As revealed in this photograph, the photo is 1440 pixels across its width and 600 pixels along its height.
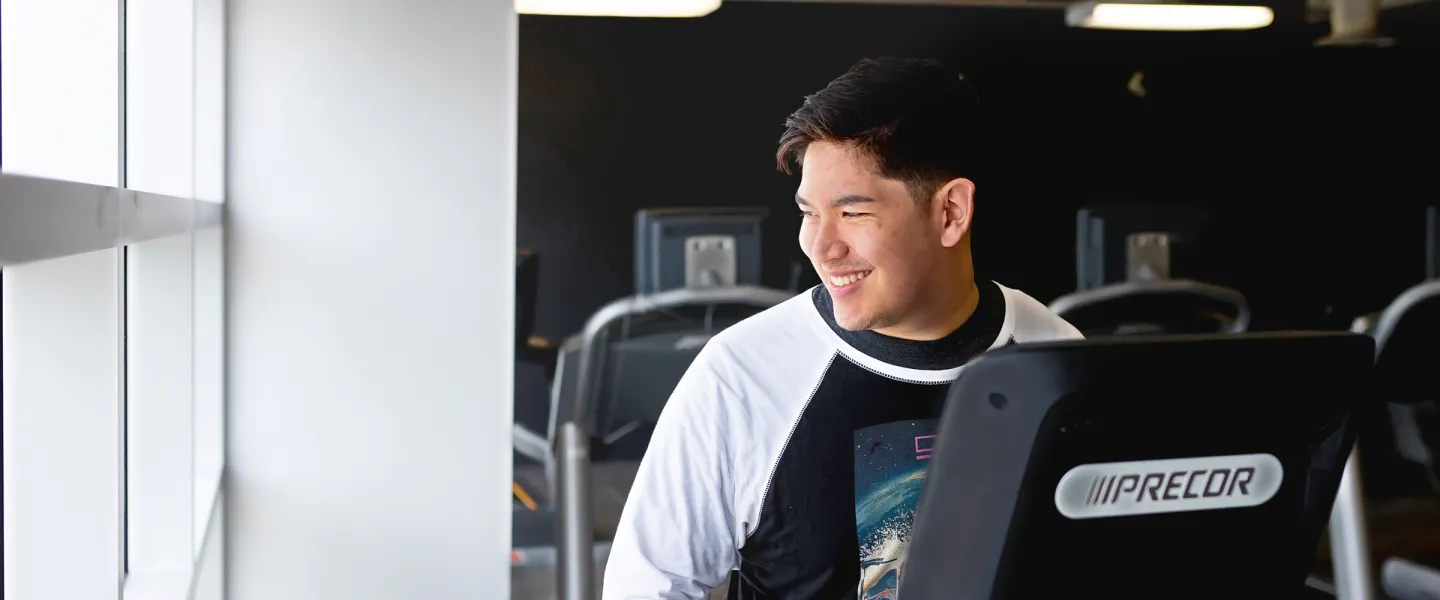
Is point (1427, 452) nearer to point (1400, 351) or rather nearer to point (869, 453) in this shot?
point (1400, 351)

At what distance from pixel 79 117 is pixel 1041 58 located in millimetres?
2130

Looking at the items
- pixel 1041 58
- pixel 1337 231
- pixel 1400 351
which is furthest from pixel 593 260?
pixel 1400 351

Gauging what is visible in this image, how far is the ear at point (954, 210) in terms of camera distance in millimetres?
1922

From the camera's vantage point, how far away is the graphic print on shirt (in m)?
1.83

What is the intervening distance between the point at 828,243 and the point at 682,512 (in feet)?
1.58

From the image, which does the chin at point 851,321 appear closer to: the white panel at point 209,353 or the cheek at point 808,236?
the cheek at point 808,236

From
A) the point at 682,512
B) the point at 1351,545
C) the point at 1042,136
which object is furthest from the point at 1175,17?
the point at 682,512

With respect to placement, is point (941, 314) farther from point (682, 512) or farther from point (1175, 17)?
point (1175, 17)

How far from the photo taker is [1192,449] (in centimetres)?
100

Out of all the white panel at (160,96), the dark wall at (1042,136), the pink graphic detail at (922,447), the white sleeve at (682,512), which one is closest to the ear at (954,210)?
the pink graphic detail at (922,447)

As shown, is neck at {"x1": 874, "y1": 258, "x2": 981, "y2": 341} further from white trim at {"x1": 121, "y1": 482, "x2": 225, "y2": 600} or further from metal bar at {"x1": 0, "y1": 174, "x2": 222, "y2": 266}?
white trim at {"x1": 121, "y1": 482, "x2": 225, "y2": 600}

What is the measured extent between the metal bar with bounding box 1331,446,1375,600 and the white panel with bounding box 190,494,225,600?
2.66 m

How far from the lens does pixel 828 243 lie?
1.96 meters

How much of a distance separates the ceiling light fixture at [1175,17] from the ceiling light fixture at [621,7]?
3.11 ft
